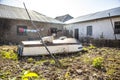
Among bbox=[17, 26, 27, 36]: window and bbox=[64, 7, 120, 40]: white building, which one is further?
bbox=[17, 26, 27, 36]: window

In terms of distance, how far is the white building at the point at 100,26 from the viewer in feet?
55.2

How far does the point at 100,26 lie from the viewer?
18.6m

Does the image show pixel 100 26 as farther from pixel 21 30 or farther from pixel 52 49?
pixel 52 49

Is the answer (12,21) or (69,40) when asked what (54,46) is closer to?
(69,40)

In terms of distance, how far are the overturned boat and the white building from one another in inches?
320

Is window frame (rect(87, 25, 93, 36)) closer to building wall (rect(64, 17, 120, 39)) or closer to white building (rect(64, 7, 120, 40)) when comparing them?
white building (rect(64, 7, 120, 40))

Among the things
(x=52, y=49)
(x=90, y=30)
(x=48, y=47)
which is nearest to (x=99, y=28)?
(x=90, y=30)

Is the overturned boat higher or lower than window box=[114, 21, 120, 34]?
lower

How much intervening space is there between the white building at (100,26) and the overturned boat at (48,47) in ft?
26.7

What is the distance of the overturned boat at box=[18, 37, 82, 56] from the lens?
880 cm

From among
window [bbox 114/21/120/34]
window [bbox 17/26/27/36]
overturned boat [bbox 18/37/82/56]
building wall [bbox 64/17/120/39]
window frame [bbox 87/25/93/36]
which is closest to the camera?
overturned boat [bbox 18/37/82/56]

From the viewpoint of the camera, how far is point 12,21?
17844 mm

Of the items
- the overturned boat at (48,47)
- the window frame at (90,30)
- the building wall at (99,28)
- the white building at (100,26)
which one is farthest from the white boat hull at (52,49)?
the window frame at (90,30)

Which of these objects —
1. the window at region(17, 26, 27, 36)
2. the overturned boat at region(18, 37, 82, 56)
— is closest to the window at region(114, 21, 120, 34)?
the overturned boat at region(18, 37, 82, 56)
